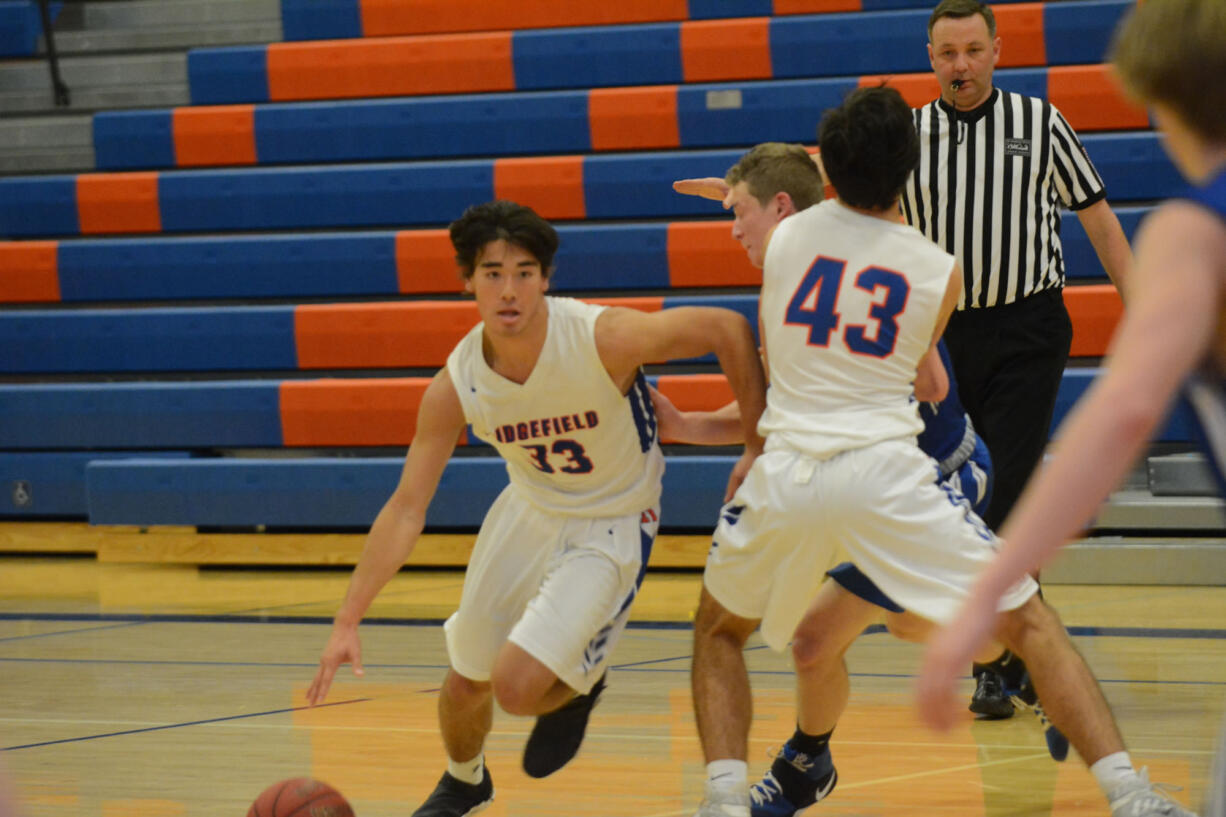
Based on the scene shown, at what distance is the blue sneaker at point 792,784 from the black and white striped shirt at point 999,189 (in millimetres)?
1403

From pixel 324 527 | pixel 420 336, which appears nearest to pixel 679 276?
pixel 420 336

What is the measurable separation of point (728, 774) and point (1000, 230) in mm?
1866

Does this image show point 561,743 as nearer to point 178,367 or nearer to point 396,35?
point 178,367

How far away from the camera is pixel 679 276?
725 centimetres

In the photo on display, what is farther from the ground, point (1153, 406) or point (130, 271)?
point (1153, 406)

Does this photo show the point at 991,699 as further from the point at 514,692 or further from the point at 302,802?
the point at 302,802

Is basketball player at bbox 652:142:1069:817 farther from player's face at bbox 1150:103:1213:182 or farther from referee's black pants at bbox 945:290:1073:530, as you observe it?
player's face at bbox 1150:103:1213:182

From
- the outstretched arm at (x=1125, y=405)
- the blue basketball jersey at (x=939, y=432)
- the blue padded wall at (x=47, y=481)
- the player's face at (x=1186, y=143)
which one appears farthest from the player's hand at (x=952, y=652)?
the blue padded wall at (x=47, y=481)

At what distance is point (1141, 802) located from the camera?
2.56 meters

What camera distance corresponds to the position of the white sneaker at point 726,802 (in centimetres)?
270

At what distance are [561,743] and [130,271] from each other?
5359 mm

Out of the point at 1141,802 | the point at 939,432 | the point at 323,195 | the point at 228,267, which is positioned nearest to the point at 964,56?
the point at 939,432

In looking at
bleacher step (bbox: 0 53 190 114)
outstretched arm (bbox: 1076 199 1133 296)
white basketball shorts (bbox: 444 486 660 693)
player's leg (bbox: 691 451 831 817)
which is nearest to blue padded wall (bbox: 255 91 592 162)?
bleacher step (bbox: 0 53 190 114)

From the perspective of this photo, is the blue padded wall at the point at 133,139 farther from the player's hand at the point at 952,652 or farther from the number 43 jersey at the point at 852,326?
the player's hand at the point at 952,652
